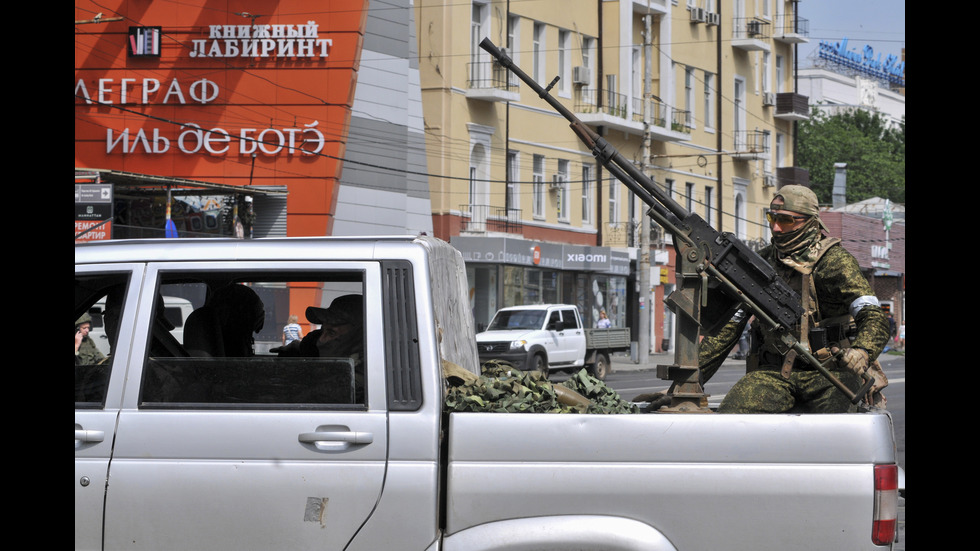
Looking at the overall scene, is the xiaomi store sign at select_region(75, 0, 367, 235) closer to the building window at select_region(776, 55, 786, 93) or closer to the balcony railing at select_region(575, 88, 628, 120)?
the balcony railing at select_region(575, 88, 628, 120)

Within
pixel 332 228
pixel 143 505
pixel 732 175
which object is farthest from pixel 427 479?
pixel 732 175

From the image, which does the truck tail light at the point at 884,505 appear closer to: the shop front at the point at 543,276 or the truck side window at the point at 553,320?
the truck side window at the point at 553,320

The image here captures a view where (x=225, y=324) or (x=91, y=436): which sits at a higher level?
(x=225, y=324)

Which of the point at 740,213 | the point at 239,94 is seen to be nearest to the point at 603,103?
the point at 740,213

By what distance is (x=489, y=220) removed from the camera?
3562cm

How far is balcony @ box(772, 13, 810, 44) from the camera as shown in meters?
50.7

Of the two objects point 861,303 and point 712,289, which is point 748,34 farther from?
point 712,289

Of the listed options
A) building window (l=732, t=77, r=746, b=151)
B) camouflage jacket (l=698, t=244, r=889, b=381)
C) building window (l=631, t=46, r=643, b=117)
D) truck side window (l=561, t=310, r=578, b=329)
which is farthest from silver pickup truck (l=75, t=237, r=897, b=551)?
building window (l=732, t=77, r=746, b=151)

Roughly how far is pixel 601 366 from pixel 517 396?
25016 millimetres

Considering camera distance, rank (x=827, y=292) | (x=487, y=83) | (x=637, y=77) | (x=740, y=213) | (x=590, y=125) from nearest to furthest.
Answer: (x=827, y=292) → (x=487, y=83) → (x=590, y=125) → (x=637, y=77) → (x=740, y=213)

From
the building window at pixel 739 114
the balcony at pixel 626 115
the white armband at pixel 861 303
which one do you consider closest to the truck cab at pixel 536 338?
the balcony at pixel 626 115

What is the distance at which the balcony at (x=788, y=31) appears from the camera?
1996 inches
